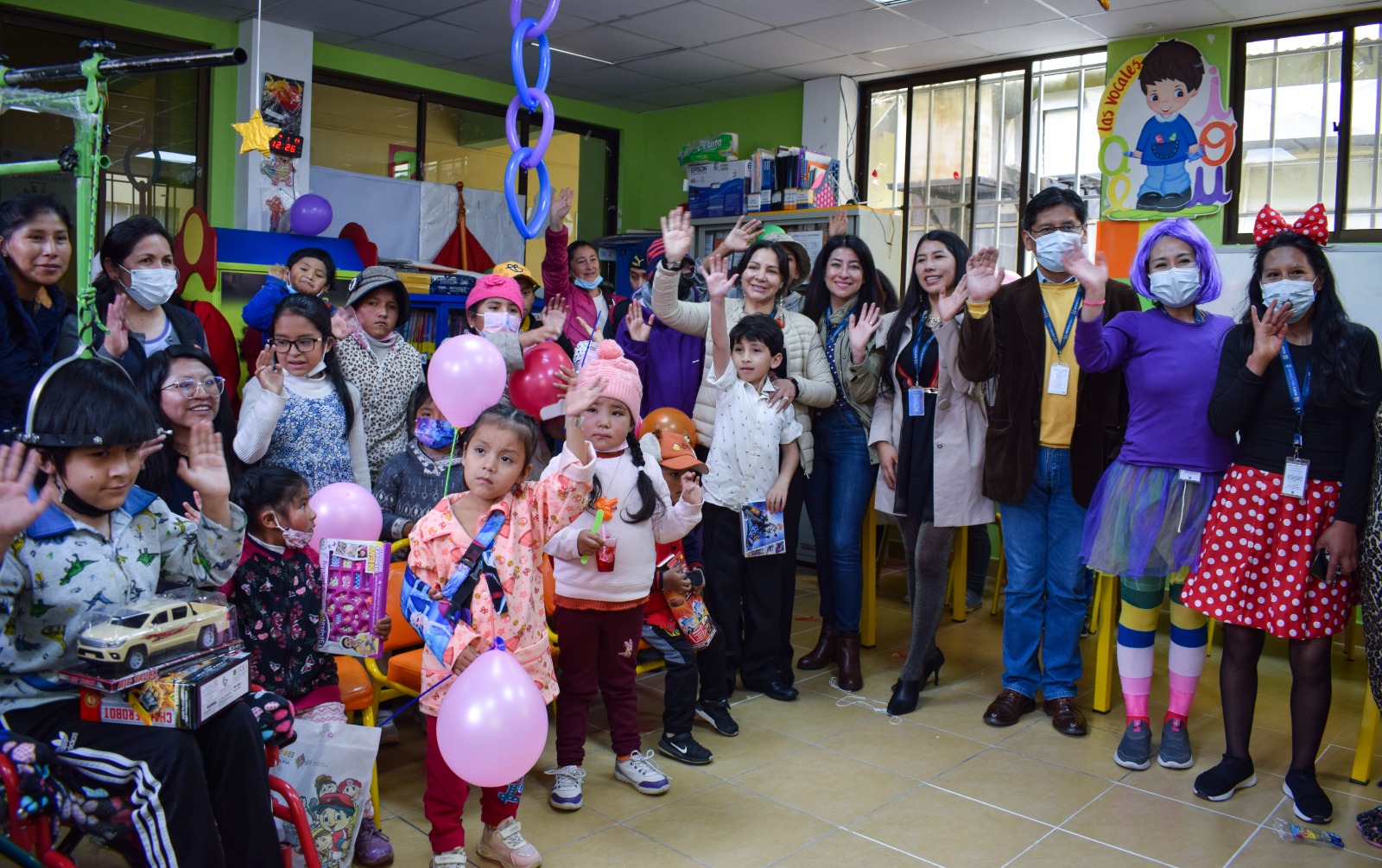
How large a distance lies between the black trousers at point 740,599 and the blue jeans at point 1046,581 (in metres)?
0.77

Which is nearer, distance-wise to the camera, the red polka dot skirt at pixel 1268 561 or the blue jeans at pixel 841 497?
the red polka dot skirt at pixel 1268 561

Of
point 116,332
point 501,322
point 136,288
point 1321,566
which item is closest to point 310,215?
point 501,322

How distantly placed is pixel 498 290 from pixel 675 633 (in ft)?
4.50

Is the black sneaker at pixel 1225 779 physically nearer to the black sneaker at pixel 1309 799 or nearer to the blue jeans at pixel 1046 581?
the black sneaker at pixel 1309 799

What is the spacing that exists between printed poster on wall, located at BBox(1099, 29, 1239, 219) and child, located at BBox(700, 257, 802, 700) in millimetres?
3071

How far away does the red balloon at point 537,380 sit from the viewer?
3.40 metres

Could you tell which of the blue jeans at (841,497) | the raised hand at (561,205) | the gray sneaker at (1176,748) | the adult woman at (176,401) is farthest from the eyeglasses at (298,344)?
the gray sneaker at (1176,748)

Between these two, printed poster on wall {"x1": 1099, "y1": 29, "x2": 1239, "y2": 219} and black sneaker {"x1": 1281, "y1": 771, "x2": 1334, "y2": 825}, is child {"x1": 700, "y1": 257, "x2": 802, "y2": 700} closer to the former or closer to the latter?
black sneaker {"x1": 1281, "y1": 771, "x2": 1334, "y2": 825}

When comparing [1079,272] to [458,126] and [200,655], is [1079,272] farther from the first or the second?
[458,126]

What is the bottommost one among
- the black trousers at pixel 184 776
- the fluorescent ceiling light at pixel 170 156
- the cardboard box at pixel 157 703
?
the black trousers at pixel 184 776

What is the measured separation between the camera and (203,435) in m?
2.08

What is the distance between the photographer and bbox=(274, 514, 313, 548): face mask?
2469mm

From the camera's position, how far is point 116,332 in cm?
269

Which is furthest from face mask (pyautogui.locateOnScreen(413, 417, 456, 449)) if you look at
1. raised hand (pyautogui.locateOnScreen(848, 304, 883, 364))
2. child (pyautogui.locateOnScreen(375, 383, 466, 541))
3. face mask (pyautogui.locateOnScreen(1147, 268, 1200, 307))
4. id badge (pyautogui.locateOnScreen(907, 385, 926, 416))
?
face mask (pyautogui.locateOnScreen(1147, 268, 1200, 307))
